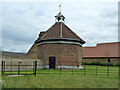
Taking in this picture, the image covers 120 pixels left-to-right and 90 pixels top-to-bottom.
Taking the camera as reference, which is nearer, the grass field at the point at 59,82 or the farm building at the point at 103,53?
the grass field at the point at 59,82

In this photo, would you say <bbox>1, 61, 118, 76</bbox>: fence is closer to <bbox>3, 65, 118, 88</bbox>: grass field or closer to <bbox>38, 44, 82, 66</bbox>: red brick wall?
<bbox>38, 44, 82, 66</bbox>: red brick wall

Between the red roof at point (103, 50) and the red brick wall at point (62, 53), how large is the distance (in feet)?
78.0

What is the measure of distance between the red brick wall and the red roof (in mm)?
23772

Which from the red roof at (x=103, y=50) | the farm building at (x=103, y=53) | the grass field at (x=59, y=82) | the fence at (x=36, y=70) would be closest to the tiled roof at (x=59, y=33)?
the fence at (x=36, y=70)

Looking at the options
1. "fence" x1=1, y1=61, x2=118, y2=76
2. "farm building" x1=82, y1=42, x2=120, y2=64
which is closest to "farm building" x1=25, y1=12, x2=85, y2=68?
"fence" x1=1, y1=61, x2=118, y2=76

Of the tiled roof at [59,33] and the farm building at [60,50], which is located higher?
the tiled roof at [59,33]

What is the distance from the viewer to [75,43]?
25859 mm

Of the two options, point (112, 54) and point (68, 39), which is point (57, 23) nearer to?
point (68, 39)

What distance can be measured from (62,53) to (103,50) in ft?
91.8

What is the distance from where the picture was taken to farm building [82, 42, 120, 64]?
4535 centimetres

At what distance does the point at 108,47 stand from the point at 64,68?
28855 mm

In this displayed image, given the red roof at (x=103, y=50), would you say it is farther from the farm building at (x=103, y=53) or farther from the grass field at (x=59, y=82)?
the grass field at (x=59, y=82)

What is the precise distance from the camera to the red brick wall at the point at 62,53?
24719 mm

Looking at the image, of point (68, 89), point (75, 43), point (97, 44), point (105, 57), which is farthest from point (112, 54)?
point (68, 89)
